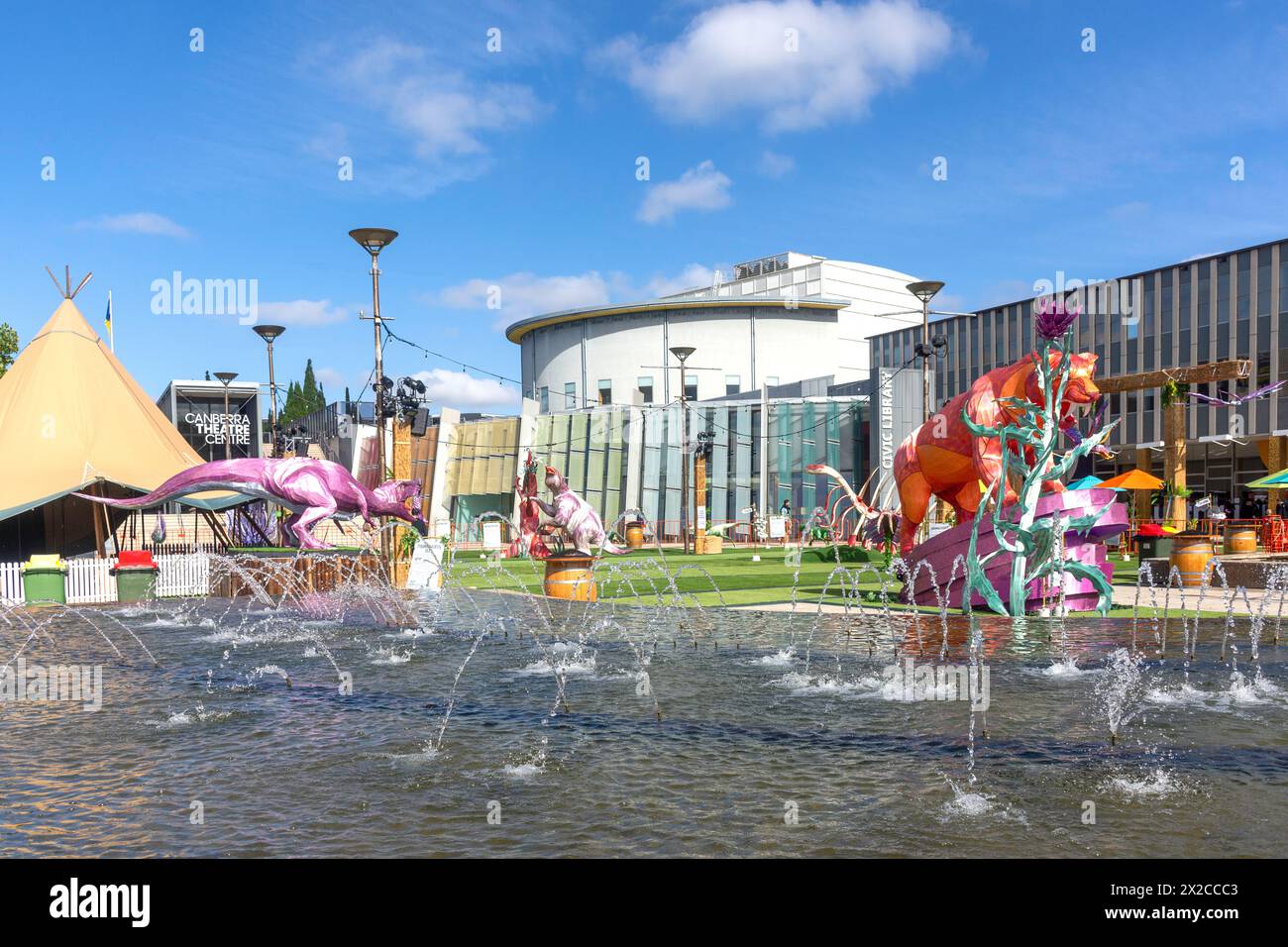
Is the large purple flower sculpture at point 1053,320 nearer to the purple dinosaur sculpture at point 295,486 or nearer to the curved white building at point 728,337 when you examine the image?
the purple dinosaur sculpture at point 295,486

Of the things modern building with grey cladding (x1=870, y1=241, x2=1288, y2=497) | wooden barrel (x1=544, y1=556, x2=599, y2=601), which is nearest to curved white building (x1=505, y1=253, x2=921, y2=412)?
modern building with grey cladding (x1=870, y1=241, x2=1288, y2=497)

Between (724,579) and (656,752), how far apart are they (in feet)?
55.4

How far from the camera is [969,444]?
19.2 meters

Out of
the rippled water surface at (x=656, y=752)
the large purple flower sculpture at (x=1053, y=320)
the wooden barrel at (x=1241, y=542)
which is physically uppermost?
the large purple flower sculpture at (x=1053, y=320)

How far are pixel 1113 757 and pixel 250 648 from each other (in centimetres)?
1042

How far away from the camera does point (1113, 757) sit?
7.09 m

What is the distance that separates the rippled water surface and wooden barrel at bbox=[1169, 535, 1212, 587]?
7821 millimetres

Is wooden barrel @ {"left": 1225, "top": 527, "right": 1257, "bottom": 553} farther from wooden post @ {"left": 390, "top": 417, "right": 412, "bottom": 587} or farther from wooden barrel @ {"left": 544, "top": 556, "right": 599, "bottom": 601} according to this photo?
wooden post @ {"left": 390, "top": 417, "right": 412, "bottom": 587}

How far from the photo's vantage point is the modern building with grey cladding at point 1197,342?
45344mm

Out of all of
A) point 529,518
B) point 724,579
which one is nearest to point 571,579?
point 724,579

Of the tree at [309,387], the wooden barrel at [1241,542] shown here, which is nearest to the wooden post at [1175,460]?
the wooden barrel at [1241,542]

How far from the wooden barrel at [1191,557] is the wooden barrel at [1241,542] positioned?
200 inches
